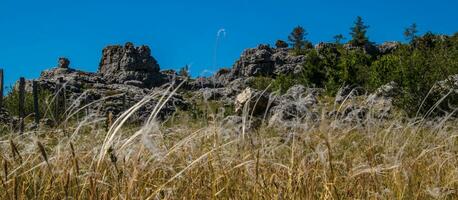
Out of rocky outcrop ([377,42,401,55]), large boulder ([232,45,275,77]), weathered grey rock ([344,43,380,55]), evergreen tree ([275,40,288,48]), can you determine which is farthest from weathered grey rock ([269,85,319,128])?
evergreen tree ([275,40,288,48])

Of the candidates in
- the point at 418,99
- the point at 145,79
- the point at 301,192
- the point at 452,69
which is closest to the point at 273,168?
the point at 301,192

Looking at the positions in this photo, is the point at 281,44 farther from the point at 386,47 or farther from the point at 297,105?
the point at 297,105

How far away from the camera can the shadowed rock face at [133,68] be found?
73.9m

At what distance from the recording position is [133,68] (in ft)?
249

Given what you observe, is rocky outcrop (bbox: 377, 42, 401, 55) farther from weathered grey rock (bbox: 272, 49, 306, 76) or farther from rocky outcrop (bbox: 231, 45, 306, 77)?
rocky outcrop (bbox: 231, 45, 306, 77)

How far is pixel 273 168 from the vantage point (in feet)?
12.7

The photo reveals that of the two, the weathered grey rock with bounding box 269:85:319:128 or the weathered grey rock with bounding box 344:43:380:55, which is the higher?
the weathered grey rock with bounding box 344:43:380:55

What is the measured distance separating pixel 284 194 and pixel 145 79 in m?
72.0

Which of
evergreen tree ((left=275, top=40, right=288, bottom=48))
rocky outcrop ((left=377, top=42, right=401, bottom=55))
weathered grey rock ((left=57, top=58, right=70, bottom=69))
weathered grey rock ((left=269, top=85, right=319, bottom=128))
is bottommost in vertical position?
weathered grey rock ((left=269, top=85, right=319, bottom=128))

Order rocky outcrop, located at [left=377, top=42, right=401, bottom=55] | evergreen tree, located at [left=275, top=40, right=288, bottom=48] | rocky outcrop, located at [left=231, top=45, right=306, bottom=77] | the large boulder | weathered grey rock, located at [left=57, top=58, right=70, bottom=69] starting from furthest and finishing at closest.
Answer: evergreen tree, located at [left=275, top=40, right=288, bottom=48]
rocky outcrop, located at [left=377, top=42, right=401, bottom=55]
weathered grey rock, located at [left=57, top=58, right=70, bottom=69]
rocky outcrop, located at [left=231, top=45, right=306, bottom=77]
the large boulder

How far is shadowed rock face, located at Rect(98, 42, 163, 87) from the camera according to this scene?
7388 cm

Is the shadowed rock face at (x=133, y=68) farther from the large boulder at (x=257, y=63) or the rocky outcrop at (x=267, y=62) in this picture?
the large boulder at (x=257, y=63)

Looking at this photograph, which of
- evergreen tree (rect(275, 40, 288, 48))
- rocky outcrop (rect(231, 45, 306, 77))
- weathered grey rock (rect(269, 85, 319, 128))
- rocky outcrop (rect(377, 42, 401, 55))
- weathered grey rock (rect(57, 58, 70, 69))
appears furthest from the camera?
evergreen tree (rect(275, 40, 288, 48))

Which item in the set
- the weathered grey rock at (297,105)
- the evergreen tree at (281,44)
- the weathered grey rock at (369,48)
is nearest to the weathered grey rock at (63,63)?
the evergreen tree at (281,44)
